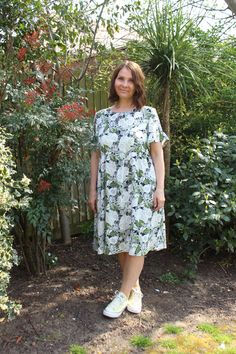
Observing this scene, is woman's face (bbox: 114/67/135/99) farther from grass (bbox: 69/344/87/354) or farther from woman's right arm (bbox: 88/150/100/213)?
grass (bbox: 69/344/87/354)

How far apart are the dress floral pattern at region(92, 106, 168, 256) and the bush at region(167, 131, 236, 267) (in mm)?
729

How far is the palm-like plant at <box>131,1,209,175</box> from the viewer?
383 cm

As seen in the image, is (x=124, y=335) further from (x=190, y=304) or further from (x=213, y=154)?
(x=213, y=154)

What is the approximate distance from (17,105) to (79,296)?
1591 mm

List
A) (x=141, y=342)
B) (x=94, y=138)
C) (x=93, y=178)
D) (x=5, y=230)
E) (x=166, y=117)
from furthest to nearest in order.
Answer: (x=166, y=117) → (x=93, y=178) → (x=94, y=138) → (x=141, y=342) → (x=5, y=230)

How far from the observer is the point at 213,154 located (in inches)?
158

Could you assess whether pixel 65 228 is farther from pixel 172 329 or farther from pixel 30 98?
pixel 30 98

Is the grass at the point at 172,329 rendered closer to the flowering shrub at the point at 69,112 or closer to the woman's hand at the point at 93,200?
the woman's hand at the point at 93,200

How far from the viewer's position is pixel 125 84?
3.05m

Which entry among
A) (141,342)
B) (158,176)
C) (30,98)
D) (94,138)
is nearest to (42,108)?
(30,98)

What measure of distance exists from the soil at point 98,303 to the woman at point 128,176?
0.19m

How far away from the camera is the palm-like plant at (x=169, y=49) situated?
3826 millimetres

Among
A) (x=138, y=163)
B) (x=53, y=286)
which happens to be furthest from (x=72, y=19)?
(x=53, y=286)

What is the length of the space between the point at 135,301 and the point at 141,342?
1.50 ft
